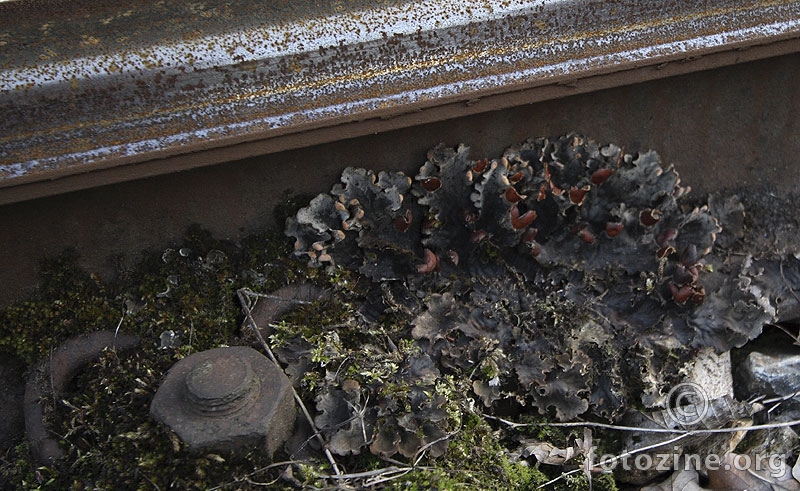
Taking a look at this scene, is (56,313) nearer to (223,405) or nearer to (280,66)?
(223,405)

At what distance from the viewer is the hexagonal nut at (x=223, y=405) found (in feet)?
6.56

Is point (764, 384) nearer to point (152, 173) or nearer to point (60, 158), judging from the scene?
point (152, 173)

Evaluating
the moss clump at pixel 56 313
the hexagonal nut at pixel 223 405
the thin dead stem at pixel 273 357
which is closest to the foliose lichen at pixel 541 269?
the thin dead stem at pixel 273 357

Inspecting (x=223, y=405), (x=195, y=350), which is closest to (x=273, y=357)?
(x=195, y=350)

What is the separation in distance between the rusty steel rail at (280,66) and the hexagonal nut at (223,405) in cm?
61

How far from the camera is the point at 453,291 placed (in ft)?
8.54

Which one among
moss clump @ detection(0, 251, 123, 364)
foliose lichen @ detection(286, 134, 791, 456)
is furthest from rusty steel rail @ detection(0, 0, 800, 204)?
moss clump @ detection(0, 251, 123, 364)

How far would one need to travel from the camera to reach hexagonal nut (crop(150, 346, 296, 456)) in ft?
6.56

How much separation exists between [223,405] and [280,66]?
3.26 ft

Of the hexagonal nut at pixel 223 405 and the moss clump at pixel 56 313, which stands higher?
the moss clump at pixel 56 313

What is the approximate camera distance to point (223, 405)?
200 cm

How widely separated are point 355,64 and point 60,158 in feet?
2.91

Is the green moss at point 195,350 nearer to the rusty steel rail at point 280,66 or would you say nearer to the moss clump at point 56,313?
the moss clump at point 56,313

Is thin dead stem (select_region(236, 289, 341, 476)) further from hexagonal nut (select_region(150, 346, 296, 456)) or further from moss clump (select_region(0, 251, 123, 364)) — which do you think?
moss clump (select_region(0, 251, 123, 364))
